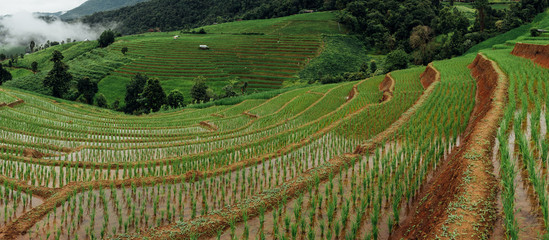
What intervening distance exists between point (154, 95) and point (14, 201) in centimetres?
Answer: 3637

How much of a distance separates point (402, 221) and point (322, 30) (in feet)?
258

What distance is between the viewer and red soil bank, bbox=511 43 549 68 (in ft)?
53.4

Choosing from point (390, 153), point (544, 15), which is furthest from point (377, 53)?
point (390, 153)

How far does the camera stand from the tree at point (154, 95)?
4112cm

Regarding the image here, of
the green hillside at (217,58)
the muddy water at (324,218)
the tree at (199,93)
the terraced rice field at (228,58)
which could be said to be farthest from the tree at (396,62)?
the muddy water at (324,218)

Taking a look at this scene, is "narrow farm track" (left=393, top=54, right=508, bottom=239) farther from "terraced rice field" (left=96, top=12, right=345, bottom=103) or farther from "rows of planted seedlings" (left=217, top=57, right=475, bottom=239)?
"terraced rice field" (left=96, top=12, right=345, bottom=103)

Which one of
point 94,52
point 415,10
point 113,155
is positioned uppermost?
point 415,10

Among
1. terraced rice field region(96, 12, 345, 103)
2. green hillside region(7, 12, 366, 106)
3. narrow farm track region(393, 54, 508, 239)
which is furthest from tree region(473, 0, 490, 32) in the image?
narrow farm track region(393, 54, 508, 239)

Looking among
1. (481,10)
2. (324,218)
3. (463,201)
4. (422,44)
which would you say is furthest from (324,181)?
(481,10)

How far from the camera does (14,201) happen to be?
7.22m

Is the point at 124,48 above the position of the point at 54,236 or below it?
above

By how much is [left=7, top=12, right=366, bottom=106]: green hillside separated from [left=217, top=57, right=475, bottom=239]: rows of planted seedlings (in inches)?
1838

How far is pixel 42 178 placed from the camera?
29.0 feet

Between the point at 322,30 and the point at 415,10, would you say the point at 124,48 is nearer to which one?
the point at 322,30
